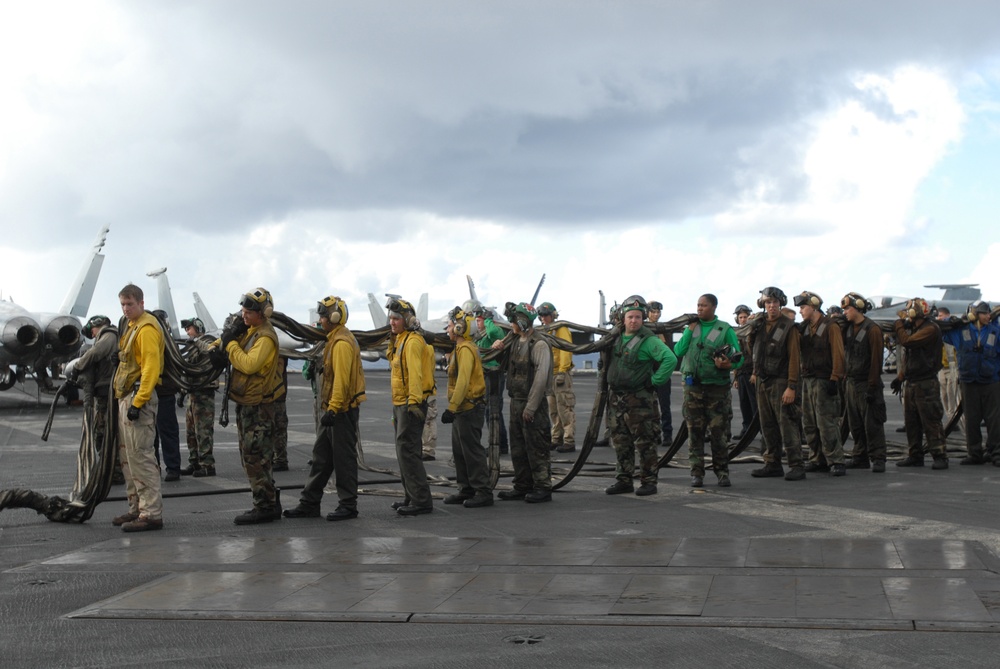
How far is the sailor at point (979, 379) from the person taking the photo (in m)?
13.9

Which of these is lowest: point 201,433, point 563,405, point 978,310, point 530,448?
point 530,448

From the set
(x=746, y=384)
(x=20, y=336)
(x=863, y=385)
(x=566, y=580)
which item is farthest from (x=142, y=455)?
(x=20, y=336)

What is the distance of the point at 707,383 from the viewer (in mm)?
11859

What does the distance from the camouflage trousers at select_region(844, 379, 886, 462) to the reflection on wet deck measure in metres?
5.01

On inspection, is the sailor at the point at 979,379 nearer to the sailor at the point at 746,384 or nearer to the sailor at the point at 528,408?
the sailor at the point at 746,384

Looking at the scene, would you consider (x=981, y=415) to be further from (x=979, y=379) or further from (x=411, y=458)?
(x=411, y=458)

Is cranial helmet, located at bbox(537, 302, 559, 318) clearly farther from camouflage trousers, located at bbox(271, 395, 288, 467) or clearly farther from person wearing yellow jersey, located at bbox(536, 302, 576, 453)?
camouflage trousers, located at bbox(271, 395, 288, 467)

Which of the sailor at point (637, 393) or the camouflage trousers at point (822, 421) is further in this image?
the camouflage trousers at point (822, 421)

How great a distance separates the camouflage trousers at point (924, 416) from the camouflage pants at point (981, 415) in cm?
53

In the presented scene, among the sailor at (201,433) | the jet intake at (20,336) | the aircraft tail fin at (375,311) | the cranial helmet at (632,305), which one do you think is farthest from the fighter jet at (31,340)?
the aircraft tail fin at (375,311)

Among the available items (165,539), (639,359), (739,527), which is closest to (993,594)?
(739,527)

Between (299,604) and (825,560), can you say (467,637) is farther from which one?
(825,560)

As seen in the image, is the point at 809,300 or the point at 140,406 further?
the point at 809,300

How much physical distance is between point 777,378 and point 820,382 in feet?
2.17
